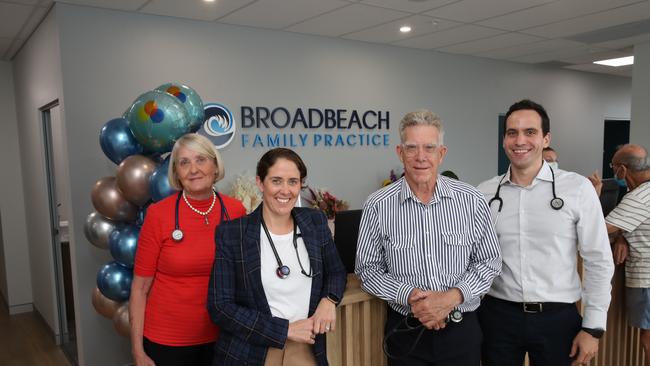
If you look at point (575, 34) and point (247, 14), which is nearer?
point (247, 14)

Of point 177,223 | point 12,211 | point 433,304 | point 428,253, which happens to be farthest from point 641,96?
point 12,211

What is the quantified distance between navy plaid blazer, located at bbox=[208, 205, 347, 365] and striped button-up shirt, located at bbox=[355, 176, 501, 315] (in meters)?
0.21

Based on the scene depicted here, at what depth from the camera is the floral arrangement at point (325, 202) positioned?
4977 mm

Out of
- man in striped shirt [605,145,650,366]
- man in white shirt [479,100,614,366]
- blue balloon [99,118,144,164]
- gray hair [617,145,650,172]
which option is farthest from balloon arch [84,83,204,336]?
gray hair [617,145,650,172]

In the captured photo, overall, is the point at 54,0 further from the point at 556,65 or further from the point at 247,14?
the point at 556,65

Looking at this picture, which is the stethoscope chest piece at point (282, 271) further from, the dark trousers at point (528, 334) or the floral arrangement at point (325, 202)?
the floral arrangement at point (325, 202)

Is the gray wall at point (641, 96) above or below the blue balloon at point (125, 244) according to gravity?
above

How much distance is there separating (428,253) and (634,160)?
1.84 meters

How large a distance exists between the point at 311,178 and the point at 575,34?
336cm

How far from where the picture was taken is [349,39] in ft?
17.4

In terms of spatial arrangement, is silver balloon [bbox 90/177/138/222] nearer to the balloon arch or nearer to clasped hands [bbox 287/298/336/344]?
the balloon arch

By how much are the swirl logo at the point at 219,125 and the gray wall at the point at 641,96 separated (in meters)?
5.08

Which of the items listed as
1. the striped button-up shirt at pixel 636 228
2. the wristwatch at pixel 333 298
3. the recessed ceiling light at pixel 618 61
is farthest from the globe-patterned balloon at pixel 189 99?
the recessed ceiling light at pixel 618 61

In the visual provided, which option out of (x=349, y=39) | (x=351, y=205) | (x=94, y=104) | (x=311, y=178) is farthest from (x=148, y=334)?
(x=349, y=39)
